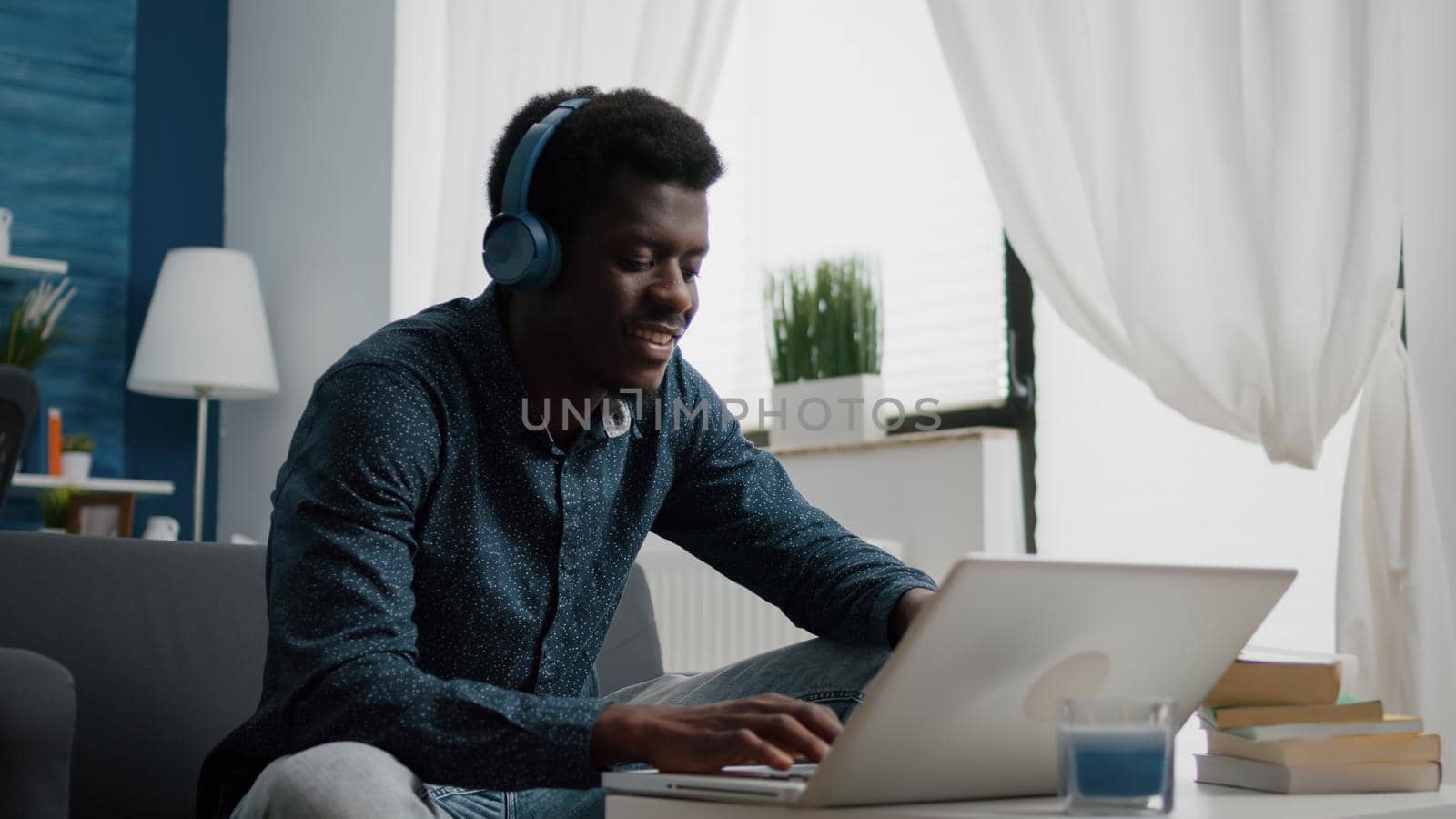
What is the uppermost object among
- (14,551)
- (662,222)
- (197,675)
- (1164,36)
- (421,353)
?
(1164,36)

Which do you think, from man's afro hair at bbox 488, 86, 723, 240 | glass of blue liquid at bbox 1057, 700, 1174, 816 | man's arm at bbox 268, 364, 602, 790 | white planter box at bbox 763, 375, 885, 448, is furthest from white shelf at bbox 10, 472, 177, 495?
glass of blue liquid at bbox 1057, 700, 1174, 816

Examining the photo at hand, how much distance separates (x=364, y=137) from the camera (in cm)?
412

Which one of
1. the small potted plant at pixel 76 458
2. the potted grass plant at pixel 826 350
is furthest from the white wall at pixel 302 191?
the potted grass plant at pixel 826 350

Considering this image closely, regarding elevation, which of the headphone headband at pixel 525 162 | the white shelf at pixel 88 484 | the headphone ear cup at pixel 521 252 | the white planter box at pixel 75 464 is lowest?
the white shelf at pixel 88 484

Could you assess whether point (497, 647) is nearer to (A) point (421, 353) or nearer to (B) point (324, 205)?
(A) point (421, 353)

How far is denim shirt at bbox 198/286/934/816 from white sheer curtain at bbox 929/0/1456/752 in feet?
3.11

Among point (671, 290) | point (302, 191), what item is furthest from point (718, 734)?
point (302, 191)

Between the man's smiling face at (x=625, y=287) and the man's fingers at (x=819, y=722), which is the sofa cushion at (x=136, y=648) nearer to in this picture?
the man's smiling face at (x=625, y=287)

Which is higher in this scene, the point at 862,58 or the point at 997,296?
the point at 862,58

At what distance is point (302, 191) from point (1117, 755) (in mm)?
3834

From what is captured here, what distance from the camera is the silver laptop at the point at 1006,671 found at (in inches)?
35.7

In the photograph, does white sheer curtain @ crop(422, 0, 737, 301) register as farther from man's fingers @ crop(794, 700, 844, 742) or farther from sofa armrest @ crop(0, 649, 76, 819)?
man's fingers @ crop(794, 700, 844, 742)

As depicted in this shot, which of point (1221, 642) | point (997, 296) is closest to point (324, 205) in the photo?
point (997, 296)

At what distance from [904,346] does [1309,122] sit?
105 centimetres
